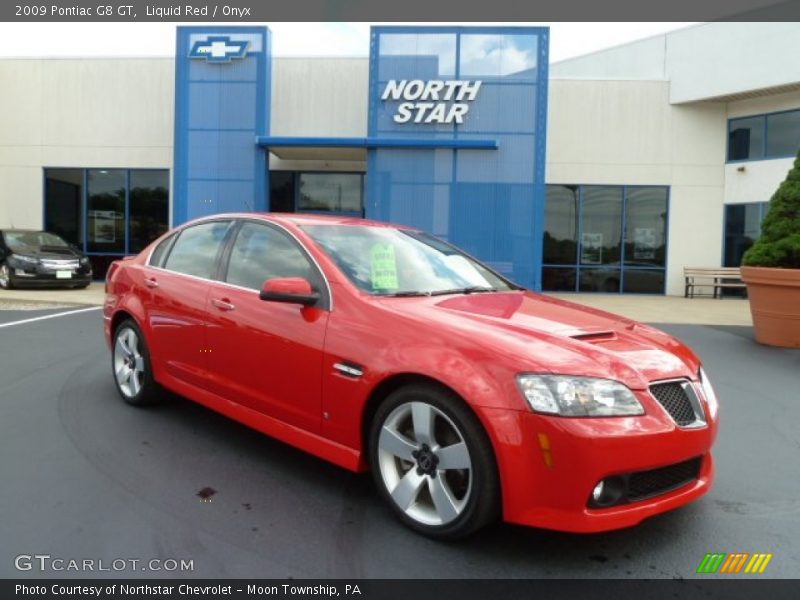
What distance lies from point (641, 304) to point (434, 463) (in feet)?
45.7

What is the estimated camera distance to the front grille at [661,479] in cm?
271

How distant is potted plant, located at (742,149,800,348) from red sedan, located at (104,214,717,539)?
6110mm

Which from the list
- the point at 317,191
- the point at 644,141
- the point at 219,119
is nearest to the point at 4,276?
the point at 219,119

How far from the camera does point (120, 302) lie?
5.07 meters

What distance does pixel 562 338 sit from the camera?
293 centimetres

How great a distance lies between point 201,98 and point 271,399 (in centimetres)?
1430

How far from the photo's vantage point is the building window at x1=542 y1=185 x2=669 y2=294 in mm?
18500

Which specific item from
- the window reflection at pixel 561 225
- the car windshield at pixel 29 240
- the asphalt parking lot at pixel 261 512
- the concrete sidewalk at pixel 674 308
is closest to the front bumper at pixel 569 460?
the asphalt parking lot at pixel 261 512

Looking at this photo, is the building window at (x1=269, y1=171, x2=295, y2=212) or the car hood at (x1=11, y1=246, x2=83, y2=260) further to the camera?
the building window at (x1=269, y1=171, x2=295, y2=212)

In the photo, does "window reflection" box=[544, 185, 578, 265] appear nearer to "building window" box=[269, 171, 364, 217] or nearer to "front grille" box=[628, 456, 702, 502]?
"building window" box=[269, 171, 364, 217]

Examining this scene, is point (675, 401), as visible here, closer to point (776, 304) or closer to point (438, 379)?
point (438, 379)

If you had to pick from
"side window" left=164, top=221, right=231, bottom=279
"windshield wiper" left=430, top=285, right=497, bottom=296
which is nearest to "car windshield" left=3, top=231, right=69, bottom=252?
"side window" left=164, top=221, right=231, bottom=279

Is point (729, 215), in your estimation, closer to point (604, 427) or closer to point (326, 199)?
point (326, 199)

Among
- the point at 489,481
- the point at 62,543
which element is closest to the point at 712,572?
the point at 489,481
